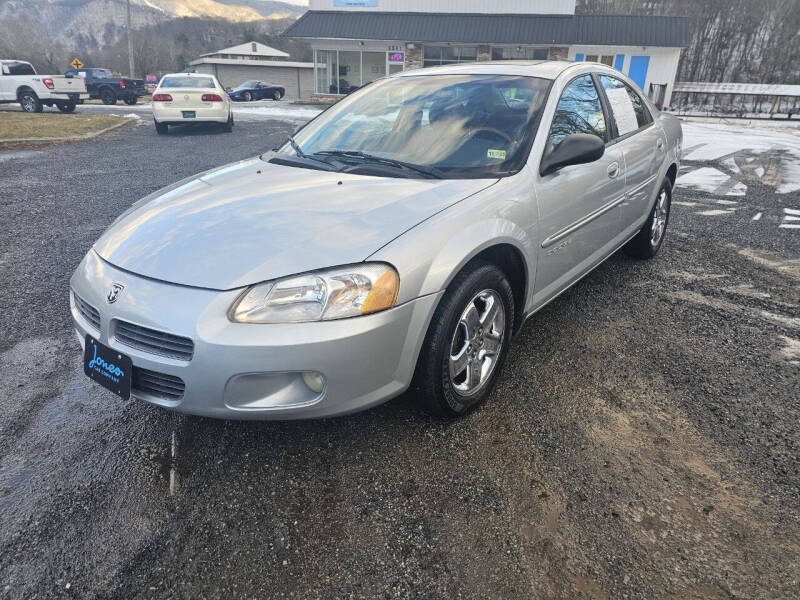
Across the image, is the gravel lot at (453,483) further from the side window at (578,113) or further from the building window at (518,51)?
the building window at (518,51)

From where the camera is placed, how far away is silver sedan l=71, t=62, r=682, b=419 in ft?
6.13

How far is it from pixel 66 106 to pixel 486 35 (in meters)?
18.8

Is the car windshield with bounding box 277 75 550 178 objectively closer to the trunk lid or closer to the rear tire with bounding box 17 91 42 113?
the trunk lid

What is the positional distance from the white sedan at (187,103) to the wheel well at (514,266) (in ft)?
41.2

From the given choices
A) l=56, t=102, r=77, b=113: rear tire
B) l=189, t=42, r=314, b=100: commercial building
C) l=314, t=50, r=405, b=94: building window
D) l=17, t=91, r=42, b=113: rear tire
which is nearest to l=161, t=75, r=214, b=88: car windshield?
l=56, t=102, r=77, b=113: rear tire

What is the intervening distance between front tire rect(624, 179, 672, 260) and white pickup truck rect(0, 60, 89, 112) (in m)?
20.4

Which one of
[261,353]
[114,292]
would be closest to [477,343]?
[261,353]

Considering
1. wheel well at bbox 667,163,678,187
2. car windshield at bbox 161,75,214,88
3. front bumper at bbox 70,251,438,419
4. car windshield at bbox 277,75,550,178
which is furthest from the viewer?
car windshield at bbox 161,75,214,88

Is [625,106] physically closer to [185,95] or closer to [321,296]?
[321,296]

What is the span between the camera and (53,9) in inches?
7008

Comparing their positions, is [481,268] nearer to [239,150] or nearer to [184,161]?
[184,161]

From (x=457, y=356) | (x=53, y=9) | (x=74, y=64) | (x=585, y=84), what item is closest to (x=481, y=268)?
(x=457, y=356)

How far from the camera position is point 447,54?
1102 inches

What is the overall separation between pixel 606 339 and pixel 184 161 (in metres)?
8.40
